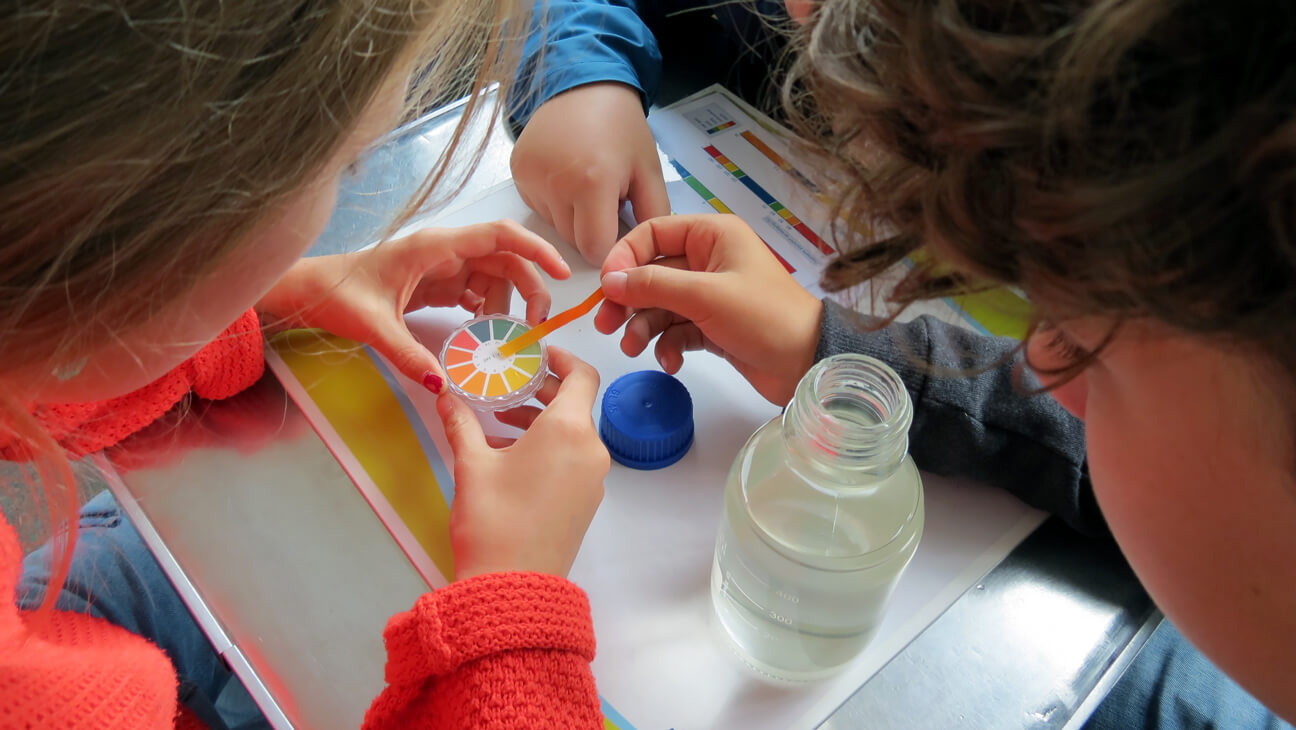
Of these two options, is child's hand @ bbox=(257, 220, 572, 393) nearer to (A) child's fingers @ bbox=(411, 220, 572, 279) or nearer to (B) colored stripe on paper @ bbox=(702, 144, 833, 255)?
(A) child's fingers @ bbox=(411, 220, 572, 279)

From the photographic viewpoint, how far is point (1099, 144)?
25 centimetres

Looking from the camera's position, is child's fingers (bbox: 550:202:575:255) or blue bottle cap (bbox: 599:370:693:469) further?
child's fingers (bbox: 550:202:575:255)

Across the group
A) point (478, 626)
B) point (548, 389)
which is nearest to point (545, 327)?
point (548, 389)

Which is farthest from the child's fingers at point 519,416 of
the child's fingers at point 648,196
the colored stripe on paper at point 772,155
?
the colored stripe on paper at point 772,155

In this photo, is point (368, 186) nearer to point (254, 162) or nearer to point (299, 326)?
point (299, 326)

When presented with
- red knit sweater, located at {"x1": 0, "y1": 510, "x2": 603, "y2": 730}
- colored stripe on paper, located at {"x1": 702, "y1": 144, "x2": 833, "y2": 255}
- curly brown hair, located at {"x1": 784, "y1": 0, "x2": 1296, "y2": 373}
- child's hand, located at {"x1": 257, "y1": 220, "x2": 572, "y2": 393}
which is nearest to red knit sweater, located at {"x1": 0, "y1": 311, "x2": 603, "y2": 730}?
red knit sweater, located at {"x1": 0, "y1": 510, "x2": 603, "y2": 730}

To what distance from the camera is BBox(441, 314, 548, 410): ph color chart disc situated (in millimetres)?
621

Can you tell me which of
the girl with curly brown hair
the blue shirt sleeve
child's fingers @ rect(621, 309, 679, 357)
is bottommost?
child's fingers @ rect(621, 309, 679, 357)

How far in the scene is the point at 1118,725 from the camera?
0.62m

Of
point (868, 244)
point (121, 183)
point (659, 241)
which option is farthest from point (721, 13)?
point (121, 183)

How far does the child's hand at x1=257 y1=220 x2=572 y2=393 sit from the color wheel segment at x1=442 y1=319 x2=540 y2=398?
0.06 ft

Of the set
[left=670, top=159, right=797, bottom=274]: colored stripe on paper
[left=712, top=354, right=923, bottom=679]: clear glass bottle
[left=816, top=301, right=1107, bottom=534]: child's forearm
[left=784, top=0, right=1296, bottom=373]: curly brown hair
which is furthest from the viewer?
[left=670, top=159, right=797, bottom=274]: colored stripe on paper

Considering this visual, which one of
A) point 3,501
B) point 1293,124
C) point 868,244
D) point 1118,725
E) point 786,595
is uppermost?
point 1293,124

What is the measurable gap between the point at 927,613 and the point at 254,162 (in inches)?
18.7
